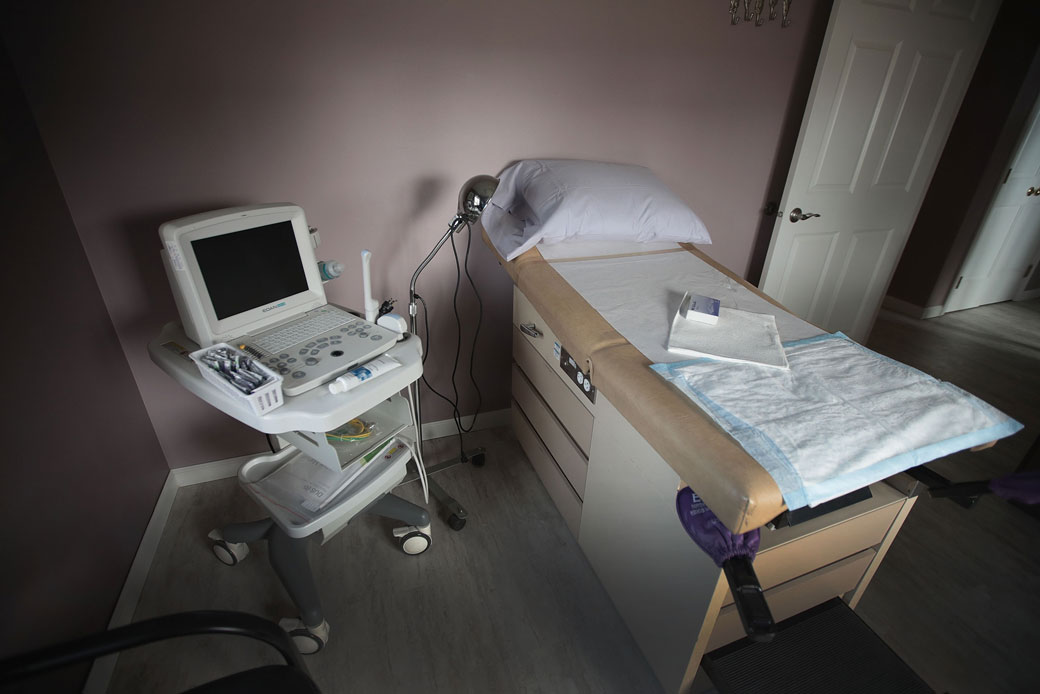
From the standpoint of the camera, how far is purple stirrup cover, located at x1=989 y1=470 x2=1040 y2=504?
0.74 metres

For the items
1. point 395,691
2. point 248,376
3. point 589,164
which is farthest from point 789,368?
point 395,691

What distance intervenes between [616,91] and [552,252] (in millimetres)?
719

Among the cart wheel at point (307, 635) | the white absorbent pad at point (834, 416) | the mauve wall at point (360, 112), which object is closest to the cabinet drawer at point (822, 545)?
the white absorbent pad at point (834, 416)

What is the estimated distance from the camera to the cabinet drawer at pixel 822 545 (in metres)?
1.02

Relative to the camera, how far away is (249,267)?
4.10 feet

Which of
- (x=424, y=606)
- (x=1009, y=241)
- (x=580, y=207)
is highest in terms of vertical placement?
(x=580, y=207)

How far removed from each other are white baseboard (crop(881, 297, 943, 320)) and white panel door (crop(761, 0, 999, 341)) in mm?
1186

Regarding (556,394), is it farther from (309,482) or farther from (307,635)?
(307,635)

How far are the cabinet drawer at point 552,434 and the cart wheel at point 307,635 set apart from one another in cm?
84

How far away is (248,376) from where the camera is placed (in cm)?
103

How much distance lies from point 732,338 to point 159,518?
1.98 meters

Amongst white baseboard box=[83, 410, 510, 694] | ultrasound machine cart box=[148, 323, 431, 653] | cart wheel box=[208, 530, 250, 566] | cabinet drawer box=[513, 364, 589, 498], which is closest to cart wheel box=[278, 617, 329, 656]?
ultrasound machine cart box=[148, 323, 431, 653]

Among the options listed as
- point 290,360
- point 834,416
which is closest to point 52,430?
point 290,360

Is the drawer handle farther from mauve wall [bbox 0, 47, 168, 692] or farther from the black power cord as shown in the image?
mauve wall [bbox 0, 47, 168, 692]
